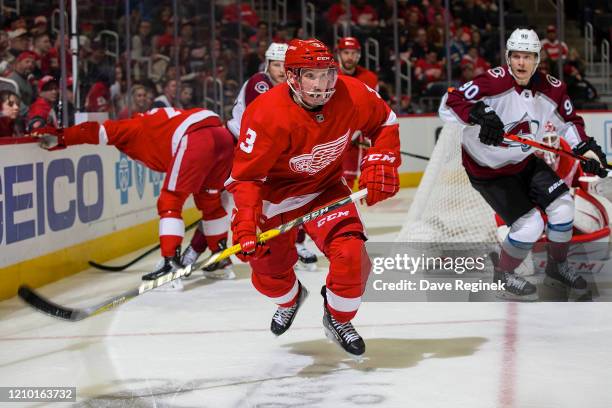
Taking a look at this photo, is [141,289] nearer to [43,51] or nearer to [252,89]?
[252,89]

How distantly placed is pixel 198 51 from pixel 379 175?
4976 millimetres

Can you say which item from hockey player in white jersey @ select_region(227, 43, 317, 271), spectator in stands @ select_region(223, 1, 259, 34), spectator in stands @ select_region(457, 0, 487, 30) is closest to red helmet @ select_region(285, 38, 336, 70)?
hockey player in white jersey @ select_region(227, 43, 317, 271)

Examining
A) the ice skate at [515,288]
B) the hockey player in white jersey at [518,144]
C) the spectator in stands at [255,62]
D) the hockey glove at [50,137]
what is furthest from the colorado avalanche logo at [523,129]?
the spectator in stands at [255,62]

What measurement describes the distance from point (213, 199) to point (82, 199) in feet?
2.56

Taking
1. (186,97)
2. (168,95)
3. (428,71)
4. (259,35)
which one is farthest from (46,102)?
(428,71)

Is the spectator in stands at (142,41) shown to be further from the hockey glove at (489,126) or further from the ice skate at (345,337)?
the ice skate at (345,337)

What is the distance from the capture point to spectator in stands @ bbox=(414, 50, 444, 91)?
10.4 meters

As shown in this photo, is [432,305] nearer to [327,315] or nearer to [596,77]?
[327,315]

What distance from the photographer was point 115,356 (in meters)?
3.79

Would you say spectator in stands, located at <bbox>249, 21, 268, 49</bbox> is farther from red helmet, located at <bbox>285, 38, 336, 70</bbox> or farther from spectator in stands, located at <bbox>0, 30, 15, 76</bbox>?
red helmet, located at <bbox>285, 38, 336, 70</bbox>

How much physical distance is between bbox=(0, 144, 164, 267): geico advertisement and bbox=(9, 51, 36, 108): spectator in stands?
13.5 inches

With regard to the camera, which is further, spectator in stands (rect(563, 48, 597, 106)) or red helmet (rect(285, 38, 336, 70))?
spectator in stands (rect(563, 48, 597, 106))

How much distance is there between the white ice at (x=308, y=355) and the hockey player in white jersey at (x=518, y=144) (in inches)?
12.8

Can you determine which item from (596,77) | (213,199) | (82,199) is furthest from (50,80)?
(596,77)
